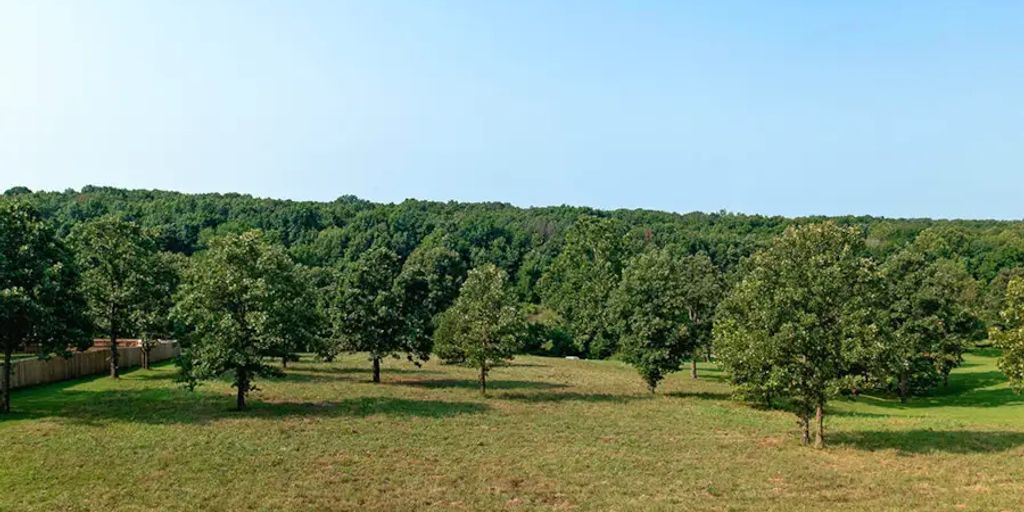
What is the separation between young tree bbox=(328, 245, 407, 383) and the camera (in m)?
57.5

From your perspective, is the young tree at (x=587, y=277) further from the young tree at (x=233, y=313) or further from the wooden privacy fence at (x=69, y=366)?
the young tree at (x=233, y=313)

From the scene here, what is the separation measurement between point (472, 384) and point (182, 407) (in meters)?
24.9

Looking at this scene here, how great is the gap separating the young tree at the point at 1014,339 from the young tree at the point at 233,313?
40.0 m

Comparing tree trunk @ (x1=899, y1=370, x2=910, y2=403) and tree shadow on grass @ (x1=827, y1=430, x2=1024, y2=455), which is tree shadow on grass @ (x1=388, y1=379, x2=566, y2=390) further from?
tree trunk @ (x1=899, y1=370, x2=910, y2=403)

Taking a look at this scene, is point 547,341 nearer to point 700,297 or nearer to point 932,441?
point 700,297

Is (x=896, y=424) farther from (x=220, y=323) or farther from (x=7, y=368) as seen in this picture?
(x=7, y=368)

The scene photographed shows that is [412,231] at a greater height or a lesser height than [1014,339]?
greater

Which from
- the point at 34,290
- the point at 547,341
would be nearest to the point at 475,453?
the point at 34,290

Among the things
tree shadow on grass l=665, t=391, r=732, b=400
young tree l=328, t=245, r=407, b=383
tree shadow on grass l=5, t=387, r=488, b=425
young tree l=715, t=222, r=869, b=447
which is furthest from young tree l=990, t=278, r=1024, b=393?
young tree l=328, t=245, r=407, b=383

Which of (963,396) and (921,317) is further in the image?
(921,317)

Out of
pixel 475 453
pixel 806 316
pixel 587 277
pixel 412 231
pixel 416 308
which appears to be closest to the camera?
pixel 475 453

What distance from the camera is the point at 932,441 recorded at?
1487 inches

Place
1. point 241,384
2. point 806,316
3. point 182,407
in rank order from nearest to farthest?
point 806,316
point 182,407
point 241,384

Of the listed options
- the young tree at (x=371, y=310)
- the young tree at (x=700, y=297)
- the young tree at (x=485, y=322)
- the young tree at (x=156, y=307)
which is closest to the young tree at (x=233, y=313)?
→ the young tree at (x=371, y=310)
